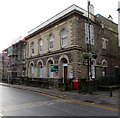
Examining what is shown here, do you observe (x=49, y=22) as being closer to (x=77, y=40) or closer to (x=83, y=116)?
(x=77, y=40)

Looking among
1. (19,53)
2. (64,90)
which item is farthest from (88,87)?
(19,53)

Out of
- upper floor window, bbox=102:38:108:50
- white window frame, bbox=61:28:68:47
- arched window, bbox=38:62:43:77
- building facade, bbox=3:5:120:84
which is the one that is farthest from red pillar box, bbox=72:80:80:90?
upper floor window, bbox=102:38:108:50

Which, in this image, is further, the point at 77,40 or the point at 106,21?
the point at 106,21

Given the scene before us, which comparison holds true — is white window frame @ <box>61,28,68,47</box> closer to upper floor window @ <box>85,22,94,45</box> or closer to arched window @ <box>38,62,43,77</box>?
upper floor window @ <box>85,22,94,45</box>

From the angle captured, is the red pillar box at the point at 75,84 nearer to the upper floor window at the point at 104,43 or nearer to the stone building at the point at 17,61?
the upper floor window at the point at 104,43

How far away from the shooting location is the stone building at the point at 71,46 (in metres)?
16.6

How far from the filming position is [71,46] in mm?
16594

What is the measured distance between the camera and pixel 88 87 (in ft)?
44.4

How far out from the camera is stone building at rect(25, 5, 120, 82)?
16625 mm

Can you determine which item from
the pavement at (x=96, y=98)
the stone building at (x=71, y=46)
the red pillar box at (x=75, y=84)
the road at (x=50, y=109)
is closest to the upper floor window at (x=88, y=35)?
the stone building at (x=71, y=46)

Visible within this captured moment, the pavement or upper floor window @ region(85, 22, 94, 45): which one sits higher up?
upper floor window @ region(85, 22, 94, 45)

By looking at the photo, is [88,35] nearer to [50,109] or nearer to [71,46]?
[71,46]

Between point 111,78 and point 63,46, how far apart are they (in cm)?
746

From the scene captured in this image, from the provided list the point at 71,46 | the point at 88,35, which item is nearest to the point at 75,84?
the point at 71,46
